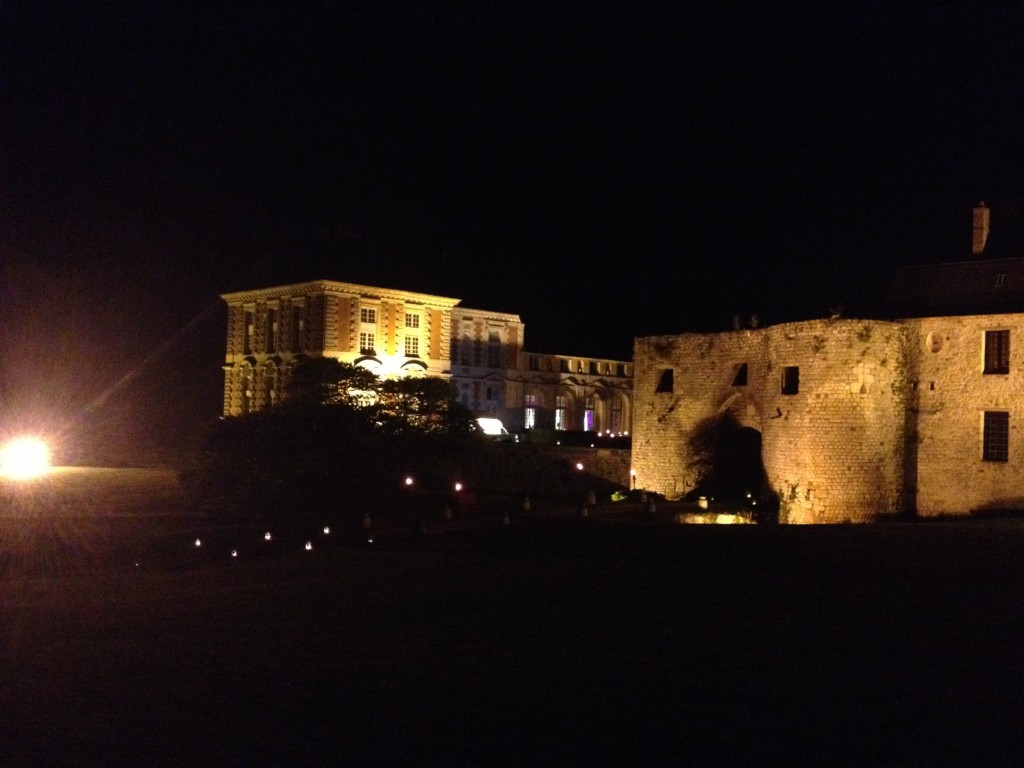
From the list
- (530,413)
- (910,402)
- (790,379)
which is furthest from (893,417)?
(530,413)

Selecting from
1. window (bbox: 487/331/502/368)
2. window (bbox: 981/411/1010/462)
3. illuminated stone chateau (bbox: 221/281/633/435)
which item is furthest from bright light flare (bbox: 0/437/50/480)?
window (bbox: 981/411/1010/462)

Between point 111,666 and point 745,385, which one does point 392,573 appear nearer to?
point 111,666

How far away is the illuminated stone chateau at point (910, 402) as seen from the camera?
30.2m

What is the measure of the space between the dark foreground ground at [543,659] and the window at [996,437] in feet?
34.4

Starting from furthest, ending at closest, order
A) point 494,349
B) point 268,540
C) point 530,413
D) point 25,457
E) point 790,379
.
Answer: point 530,413 → point 494,349 → point 25,457 → point 790,379 → point 268,540

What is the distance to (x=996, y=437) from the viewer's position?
30172mm

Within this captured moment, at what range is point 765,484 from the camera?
3403 centimetres

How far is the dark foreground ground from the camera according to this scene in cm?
820

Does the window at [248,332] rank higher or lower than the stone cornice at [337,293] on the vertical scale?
lower

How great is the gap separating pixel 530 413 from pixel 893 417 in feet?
120

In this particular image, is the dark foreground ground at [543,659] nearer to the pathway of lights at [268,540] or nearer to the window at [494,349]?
the pathway of lights at [268,540]

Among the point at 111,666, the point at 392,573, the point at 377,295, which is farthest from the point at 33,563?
the point at 377,295

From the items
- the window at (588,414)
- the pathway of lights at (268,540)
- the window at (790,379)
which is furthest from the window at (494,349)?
the pathway of lights at (268,540)

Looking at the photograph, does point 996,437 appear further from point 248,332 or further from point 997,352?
point 248,332
